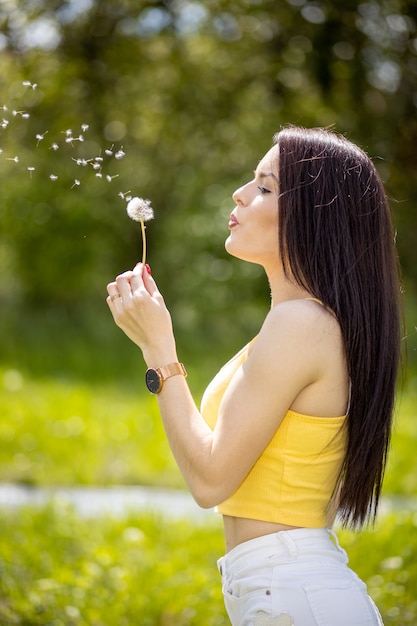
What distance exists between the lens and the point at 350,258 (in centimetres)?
184

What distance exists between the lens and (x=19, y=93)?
14.1 ft

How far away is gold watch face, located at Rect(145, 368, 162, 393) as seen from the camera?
181cm

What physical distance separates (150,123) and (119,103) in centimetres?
85

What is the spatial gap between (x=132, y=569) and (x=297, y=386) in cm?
217

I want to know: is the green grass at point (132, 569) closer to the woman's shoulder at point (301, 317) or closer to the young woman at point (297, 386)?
the young woman at point (297, 386)

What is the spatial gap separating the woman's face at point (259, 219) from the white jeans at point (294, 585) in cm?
58

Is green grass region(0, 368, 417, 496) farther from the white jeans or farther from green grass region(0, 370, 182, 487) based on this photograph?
the white jeans

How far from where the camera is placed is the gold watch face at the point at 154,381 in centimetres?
181

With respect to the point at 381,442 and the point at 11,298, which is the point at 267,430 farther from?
the point at 11,298

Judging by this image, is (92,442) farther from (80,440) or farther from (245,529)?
(245,529)

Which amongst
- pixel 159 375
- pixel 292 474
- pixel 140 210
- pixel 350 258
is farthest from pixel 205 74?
pixel 292 474

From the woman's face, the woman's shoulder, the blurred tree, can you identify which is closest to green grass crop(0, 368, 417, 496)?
the blurred tree

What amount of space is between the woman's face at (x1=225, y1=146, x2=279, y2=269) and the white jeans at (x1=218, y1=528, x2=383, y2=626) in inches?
22.8

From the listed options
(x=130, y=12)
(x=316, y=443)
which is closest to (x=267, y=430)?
(x=316, y=443)
